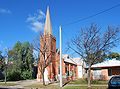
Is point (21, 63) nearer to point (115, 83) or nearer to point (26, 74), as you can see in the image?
point (26, 74)

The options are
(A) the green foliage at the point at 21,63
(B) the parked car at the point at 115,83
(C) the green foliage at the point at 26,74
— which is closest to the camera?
(B) the parked car at the point at 115,83

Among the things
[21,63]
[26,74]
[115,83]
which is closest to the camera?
[115,83]

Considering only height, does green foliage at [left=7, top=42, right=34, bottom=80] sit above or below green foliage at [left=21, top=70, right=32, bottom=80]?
above

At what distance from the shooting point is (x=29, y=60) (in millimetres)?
66625

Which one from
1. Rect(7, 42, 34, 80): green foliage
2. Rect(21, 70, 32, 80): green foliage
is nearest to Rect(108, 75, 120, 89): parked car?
Rect(7, 42, 34, 80): green foliage

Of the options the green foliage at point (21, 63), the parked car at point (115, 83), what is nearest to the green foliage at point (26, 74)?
the green foliage at point (21, 63)

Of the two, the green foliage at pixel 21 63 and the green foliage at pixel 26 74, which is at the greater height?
the green foliage at pixel 21 63

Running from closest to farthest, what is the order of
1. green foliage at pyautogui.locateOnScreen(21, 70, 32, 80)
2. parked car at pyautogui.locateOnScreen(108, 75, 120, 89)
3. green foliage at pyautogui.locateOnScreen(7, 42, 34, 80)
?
1. parked car at pyautogui.locateOnScreen(108, 75, 120, 89)
2. green foliage at pyautogui.locateOnScreen(7, 42, 34, 80)
3. green foliage at pyautogui.locateOnScreen(21, 70, 32, 80)

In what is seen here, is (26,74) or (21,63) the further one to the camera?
(26,74)

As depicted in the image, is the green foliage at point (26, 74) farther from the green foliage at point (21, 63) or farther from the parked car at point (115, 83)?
the parked car at point (115, 83)

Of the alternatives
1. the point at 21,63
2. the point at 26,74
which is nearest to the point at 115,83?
the point at 21,63

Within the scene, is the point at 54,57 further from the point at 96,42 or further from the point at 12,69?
the point at 96,42

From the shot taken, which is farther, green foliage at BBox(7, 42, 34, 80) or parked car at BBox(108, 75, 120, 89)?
green foliage at BBox(7, 42, 34, 80)

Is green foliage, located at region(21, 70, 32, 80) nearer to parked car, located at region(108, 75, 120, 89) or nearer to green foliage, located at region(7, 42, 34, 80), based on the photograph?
green foliage, located at region(7, 42, 34, 80)
